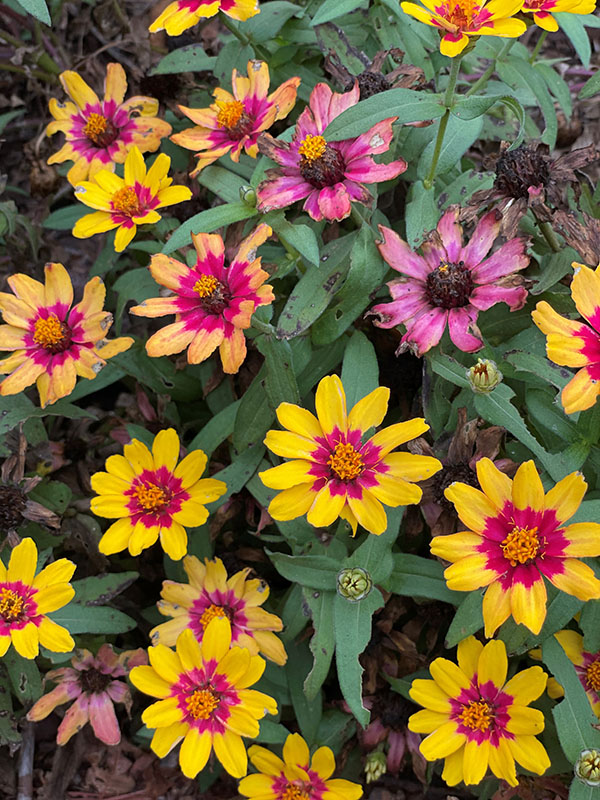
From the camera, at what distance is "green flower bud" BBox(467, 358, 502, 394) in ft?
5.36

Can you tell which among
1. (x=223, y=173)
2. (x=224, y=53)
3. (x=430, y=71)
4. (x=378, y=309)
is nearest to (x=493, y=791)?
(x=378, y=309)

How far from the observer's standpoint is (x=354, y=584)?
5.77ft

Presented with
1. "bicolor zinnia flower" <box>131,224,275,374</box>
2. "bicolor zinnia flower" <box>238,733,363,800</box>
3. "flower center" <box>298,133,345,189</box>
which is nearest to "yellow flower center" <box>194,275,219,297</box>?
"bicolor zinnia flower" <box>131,224,275,374</box>

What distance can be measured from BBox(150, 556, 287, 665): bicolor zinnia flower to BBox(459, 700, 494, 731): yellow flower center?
0.44 meters

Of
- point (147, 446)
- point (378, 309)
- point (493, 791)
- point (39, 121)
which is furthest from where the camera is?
point (39, 121)

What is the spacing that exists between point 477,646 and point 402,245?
0.88m

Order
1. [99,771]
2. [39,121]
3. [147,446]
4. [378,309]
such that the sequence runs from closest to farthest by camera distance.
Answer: [378,309]
[147,446]
[99,771]
[39,121]

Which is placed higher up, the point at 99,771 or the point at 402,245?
the point at 402,245

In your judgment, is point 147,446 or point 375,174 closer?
point 375,174

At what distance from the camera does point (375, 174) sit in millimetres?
1741

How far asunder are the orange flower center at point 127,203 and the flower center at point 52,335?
0.32m

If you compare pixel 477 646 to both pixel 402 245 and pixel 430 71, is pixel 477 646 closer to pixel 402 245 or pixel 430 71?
pixel 402 245

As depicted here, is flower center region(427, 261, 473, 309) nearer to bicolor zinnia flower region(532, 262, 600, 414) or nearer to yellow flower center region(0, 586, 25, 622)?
bicolor zinnia flower region(532, 262, 600, 414)

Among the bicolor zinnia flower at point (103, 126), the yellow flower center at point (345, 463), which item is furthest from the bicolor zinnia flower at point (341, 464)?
the bicolor zinnia flower at point (103, 126)
